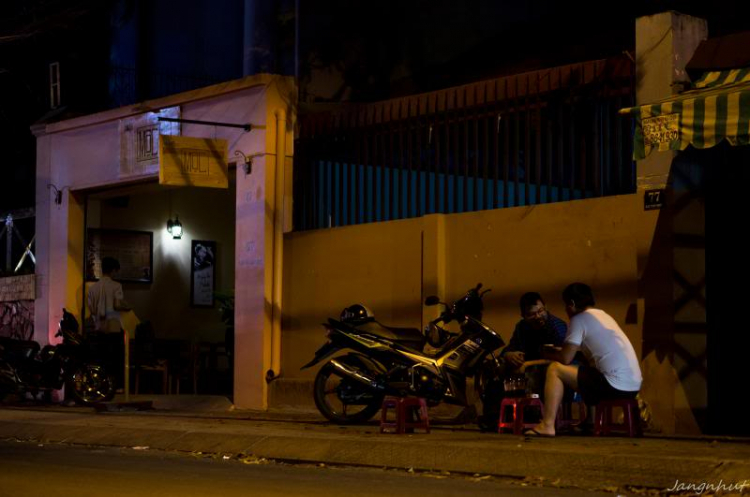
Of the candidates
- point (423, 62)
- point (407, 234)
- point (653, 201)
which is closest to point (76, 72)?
point (423, 62)

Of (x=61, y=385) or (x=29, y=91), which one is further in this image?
(x=29, y=91)

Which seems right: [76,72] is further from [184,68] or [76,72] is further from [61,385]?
[61,385]

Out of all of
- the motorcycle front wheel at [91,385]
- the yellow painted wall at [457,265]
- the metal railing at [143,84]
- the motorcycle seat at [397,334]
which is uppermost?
the metal railing at [143,84]

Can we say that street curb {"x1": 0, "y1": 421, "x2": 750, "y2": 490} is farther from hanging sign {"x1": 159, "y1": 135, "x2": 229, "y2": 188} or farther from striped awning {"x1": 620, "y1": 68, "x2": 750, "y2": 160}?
hanging sign {"x1": 159, "y1": 135, "x2": 229, "y2": 188}

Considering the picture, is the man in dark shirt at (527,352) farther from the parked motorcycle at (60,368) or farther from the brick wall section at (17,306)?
the brick wall section at (17,306)

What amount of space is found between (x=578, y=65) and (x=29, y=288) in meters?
10.4

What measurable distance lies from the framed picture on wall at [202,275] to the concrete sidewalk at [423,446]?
602 centimetres

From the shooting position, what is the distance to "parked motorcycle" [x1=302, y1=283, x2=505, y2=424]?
11.7 metres

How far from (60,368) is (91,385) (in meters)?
0.66

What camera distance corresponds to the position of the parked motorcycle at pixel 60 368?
16.0 m

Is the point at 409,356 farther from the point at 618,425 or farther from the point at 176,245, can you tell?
the point at 176,245

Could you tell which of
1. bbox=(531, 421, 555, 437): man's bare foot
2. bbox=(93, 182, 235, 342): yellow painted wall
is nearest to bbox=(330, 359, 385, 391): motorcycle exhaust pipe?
bbox=(531, 421, 555, 437): man's bare foot

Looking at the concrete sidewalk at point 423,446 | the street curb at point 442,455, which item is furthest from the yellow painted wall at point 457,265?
the street curb at point 442,455

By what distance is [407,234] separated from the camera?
14102mm
